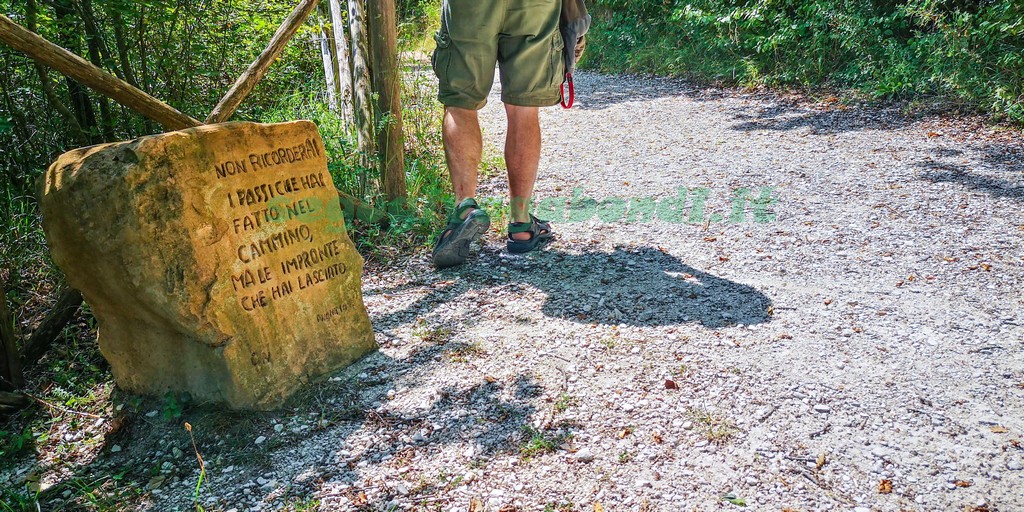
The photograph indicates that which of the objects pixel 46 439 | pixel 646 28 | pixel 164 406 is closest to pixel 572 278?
pixel 164 406

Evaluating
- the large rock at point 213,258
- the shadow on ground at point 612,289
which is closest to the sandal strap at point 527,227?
the shadow on ground at point 612,289

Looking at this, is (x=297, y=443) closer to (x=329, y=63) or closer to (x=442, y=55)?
(x=442, y=55)

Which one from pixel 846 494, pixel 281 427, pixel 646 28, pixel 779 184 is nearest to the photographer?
pixel 846 494

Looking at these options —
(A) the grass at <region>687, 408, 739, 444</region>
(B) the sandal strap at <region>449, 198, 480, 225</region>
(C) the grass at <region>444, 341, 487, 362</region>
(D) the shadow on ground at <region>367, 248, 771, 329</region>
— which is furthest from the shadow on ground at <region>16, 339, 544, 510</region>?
(B) the sandal strap at <region>449, 198, 480, 225</region>

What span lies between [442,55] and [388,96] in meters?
0.60

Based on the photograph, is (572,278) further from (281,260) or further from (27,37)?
(27,37)

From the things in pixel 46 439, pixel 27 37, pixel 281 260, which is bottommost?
pixel 46 439

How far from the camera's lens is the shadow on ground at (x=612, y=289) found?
125 inches

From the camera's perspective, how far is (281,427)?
2.53 metres

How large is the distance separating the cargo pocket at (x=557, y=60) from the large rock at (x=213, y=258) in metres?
1.42

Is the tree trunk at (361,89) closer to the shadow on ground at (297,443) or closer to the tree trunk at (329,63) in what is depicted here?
the tree trunk at (329,63)

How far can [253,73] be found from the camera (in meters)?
3.16

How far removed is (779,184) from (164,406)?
4.06 m

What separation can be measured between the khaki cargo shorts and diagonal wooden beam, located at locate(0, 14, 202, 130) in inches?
52.1
